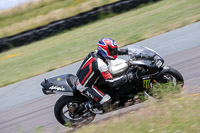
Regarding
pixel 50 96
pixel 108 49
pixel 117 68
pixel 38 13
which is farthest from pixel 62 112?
pixel 38 13

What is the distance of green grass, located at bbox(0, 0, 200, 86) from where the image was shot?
10680 mm

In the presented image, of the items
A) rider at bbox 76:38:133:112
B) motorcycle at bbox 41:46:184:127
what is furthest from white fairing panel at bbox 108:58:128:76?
rider at bbox 76:38:133:112

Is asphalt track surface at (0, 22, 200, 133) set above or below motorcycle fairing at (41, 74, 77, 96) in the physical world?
below

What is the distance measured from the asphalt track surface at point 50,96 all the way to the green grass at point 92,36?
91cm

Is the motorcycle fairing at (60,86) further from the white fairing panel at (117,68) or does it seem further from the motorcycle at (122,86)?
the white fairing panel at (117,68)

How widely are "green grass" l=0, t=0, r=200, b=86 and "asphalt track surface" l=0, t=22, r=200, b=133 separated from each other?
0.91m

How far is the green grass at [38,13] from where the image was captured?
17859 mm

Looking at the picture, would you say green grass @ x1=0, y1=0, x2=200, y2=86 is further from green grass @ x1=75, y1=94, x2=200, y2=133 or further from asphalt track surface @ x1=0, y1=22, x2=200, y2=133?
green grass @ x1=75, y1=94, x2=200, y2=133

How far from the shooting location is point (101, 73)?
5164 mm

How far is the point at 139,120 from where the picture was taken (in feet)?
14.1

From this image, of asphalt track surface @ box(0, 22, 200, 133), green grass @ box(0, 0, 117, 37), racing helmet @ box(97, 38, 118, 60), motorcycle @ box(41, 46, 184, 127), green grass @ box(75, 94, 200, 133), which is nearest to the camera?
green grass @ box(75, 94, 200, 133)

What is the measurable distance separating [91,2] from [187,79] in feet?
42.5

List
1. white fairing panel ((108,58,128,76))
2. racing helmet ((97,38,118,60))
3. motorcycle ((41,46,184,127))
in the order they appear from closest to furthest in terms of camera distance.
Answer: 1. racing helmet ((97,38,118,60))
2. motorcycle ((41,46,184,127))
3. white fairing panel ((108,58,128,76))

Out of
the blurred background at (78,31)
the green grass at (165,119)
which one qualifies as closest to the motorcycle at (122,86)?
the green grass at (165,119)
